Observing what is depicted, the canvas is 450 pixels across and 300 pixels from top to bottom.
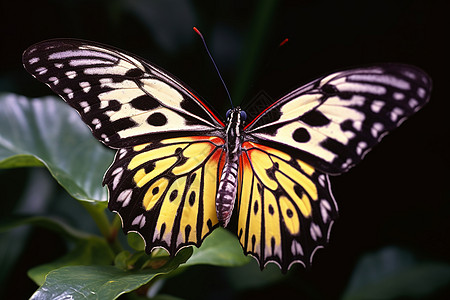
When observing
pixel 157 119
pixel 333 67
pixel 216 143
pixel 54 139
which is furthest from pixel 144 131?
pixel 333 67

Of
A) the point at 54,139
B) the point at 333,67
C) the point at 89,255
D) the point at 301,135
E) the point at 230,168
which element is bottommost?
the point at 89,255

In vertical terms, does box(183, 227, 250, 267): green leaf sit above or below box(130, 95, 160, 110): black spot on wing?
below

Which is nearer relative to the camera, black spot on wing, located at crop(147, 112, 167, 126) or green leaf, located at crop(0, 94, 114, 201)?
black spot on wing, located at crop(147, 112, 167, 126)

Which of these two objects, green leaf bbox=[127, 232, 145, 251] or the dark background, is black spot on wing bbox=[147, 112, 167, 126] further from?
the dark background

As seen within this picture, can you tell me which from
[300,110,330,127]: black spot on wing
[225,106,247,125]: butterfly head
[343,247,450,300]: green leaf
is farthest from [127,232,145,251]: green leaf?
[343,247,450,300]: green leaf

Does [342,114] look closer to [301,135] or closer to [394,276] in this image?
[301,135]

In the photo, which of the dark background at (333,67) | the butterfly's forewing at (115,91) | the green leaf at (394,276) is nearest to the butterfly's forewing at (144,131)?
the butterfly's forewing at (115,91)

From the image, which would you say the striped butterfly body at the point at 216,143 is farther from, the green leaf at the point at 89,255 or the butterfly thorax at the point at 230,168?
the green leaf at the point at 89,255
